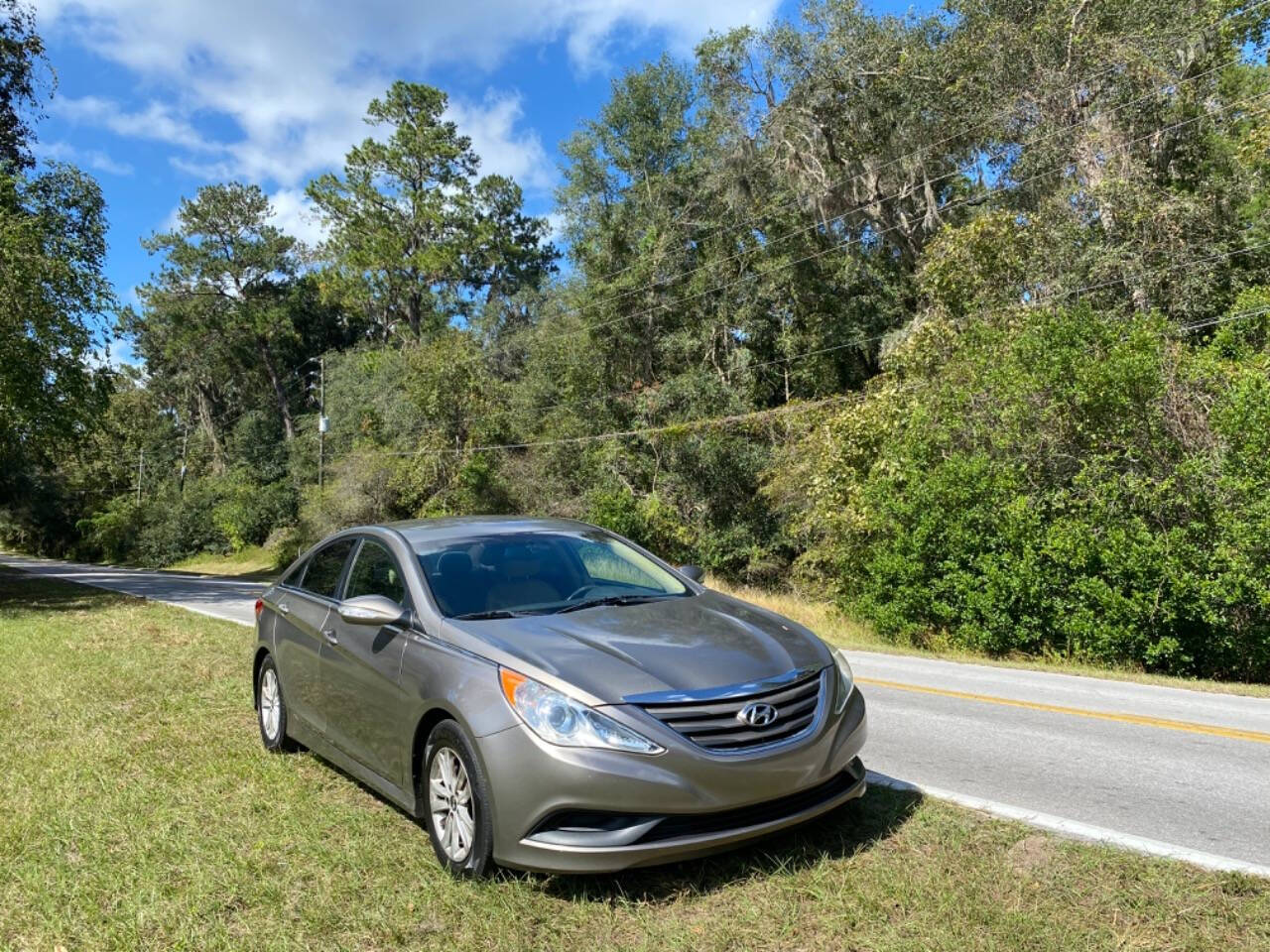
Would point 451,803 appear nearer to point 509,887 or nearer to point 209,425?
point 509,887

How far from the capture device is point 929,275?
Answer: 2167 cm

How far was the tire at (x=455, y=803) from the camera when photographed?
12.4 ft

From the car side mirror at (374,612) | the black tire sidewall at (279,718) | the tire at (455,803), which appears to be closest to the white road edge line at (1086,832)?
the tire at (455,803)

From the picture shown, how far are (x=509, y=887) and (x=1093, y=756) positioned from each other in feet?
13.7

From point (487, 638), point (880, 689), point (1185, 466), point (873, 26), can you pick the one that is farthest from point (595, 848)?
point (873, 26)

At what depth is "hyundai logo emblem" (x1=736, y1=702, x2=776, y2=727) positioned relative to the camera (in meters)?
3.71

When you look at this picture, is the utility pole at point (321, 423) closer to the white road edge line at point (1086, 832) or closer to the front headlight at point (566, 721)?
the white road edge line at point (1086, 832)

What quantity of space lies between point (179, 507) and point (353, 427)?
19168 millimetres

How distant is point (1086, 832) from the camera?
167 inches

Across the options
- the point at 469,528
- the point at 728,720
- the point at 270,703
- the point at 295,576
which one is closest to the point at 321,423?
the point at 295,576

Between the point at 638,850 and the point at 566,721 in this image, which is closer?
the point at 638,850

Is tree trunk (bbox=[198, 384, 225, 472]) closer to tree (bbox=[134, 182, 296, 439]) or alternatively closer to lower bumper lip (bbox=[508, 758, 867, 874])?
tree (bbox=[134, 182, 296, 439])

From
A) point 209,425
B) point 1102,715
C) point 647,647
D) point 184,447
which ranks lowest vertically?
point 1102,715

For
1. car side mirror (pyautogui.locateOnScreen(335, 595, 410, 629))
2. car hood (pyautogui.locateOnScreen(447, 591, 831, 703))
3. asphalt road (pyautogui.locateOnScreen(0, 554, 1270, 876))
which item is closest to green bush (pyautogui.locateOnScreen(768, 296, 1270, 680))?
asphalt road (pyautogui.locateOnScreen(0, 554, 1270, 876))
